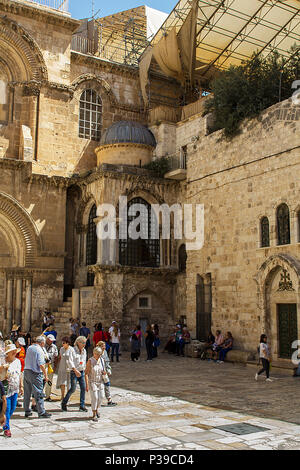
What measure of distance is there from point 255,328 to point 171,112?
38.1 feet

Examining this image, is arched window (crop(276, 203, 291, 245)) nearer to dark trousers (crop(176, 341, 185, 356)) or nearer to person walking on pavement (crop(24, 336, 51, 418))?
dark trousers (crop(176, 341, 185, 356))

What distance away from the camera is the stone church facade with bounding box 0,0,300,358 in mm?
15555

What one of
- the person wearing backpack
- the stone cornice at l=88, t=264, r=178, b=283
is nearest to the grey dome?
the stone cornice at l=88, t=264, r=178, b=283

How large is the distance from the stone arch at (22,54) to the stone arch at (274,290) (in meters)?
12.5

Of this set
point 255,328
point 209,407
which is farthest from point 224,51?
point 209,407

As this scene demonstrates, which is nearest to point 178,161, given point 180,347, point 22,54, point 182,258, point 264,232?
point 182,258

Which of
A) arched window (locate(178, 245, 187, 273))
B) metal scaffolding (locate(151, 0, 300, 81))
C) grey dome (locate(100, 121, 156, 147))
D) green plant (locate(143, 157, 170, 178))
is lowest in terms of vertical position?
arched window (locate(178, 245, 187, 273))

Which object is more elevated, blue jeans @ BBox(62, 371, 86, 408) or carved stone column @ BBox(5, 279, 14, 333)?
carved stone column @ BBox(5, 279, 14, 333)

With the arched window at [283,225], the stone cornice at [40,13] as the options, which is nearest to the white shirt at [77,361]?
the arched window at [283,225]

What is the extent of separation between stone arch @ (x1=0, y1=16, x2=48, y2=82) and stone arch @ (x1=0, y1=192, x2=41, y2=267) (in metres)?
5.29

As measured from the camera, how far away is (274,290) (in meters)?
14.4

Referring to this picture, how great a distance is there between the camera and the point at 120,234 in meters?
19.2

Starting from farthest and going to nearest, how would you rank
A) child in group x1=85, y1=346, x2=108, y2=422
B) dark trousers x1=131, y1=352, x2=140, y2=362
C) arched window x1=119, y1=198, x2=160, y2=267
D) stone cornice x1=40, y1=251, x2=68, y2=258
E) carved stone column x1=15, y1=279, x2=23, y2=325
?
1. stone cornice x1=40, y1=251, x2=68, y2=258
2. arched window x1=119, y1=198, x2=160, y2=267
3. carved stone column x1=15, y1=279, x2=23, y2=325
4. dark trousers x1=131, y1=352, x2=140, y2=362
5. child in group x1=85, y1=346, x2=108, y2=422

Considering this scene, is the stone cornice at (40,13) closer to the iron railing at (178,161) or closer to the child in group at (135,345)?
the iron railing at (178,161)
